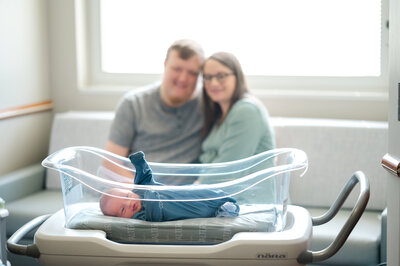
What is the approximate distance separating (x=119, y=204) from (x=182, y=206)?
0.19 metres

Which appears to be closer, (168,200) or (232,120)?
(168,200)

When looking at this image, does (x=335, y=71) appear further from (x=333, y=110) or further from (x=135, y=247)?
(x=135, y=247)

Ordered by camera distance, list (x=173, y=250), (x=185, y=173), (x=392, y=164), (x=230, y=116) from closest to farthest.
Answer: (x=392, y=164) → (x=173, y=250) → (x=185, y=173) → (x=230, y=116)

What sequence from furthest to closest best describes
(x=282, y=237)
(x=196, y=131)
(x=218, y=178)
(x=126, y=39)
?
1. (x=126, y=39)
2. (x=196, y=131)
3. (x=218, y=178)
4. (x=282, y=237)

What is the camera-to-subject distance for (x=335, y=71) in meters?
3.31

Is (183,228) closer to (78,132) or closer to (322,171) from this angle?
(322,171)

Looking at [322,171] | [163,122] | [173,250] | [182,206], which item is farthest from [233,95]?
[173,250]

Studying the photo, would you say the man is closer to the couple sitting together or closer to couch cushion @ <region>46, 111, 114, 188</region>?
the couple sitting together

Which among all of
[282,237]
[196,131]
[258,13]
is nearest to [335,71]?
[258,13]

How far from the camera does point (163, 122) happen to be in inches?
111

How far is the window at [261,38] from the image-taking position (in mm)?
3238

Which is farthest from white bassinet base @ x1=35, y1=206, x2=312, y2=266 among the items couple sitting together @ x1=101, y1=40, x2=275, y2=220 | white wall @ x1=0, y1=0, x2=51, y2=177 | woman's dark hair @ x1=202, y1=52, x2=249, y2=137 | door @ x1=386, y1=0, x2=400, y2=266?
white wall @ x1=0, y1=0, x2=51, y2=177

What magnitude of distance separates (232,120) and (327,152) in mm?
622

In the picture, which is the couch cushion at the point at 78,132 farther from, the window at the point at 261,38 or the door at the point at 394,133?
the door at the point at 394,133
